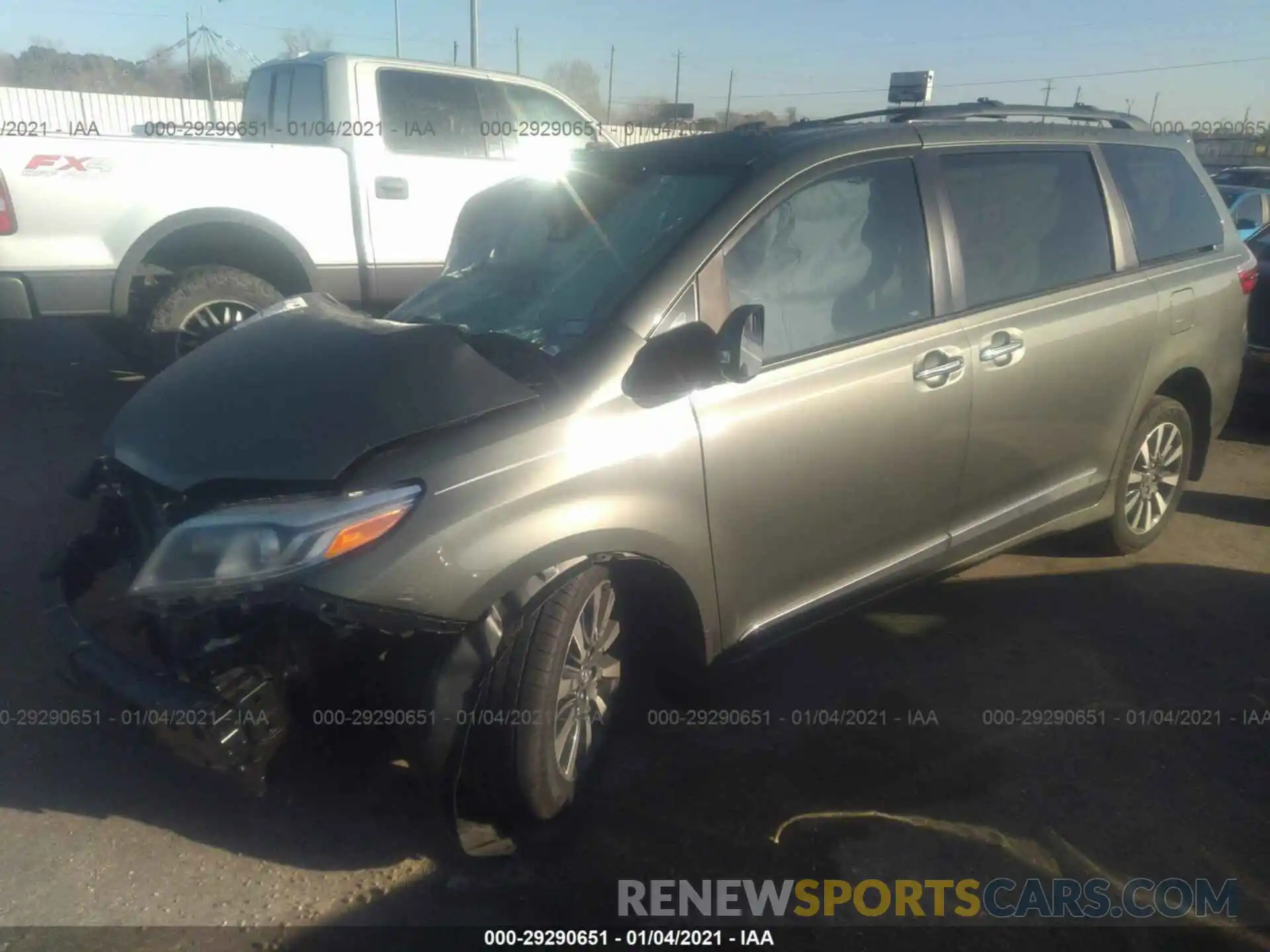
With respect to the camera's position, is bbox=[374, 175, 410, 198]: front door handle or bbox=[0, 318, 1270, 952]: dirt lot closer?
bbox=[0, 318, 1270, 952]: dirt lot

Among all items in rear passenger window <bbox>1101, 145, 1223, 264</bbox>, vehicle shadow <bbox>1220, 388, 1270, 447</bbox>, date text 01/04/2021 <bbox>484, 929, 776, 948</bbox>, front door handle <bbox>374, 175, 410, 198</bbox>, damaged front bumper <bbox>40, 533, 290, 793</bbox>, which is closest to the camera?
damaged front bumper <bbox>40, 533, 290, 793</bbox>

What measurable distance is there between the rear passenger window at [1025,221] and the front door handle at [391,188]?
4.07m

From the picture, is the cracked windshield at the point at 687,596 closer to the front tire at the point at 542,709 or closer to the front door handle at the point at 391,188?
the front tire at the point at 542,709

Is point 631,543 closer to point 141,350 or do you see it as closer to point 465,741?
point 465,741

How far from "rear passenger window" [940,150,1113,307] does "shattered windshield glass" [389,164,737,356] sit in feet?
3.44

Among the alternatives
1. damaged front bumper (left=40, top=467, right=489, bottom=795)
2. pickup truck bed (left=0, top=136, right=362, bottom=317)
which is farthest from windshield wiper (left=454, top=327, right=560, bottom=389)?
pickup truck bed (left=0, top=136, right=362, bottom=317)

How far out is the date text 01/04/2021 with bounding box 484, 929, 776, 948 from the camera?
2.40 meters

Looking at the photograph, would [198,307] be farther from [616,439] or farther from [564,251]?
[616,439]

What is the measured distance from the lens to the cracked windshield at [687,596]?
2.34 metres

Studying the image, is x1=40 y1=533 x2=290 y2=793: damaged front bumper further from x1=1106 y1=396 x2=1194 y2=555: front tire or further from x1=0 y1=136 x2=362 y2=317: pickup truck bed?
x1=0 y1=136 x2=362 y2=317: pickup truck bed

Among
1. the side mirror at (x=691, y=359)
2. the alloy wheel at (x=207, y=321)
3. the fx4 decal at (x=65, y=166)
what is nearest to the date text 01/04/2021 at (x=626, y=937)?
the side mirror at (x=691, y=359)

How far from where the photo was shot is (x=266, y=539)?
2.27m

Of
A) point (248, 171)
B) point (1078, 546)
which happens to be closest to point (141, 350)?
point (248, 171)

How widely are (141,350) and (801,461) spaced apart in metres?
4.31
